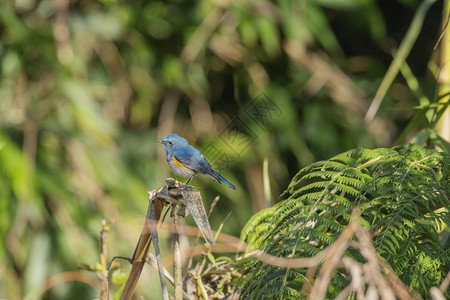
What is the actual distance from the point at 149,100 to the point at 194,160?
217 cm

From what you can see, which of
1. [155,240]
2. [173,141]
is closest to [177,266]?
[155,240]

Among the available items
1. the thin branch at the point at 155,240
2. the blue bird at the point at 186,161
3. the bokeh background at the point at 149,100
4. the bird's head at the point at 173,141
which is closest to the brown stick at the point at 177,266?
the thin branch at the point at 155,240

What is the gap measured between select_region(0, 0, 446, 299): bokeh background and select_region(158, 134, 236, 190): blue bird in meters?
1.35

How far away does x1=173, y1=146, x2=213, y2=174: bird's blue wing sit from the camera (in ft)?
3.43

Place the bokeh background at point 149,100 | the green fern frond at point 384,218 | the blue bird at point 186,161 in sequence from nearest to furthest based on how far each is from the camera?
the green fern frond at point 384,218, the blue bird at point 186,161, the bokeh background at point 149,100

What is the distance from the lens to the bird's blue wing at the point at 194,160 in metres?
1.04

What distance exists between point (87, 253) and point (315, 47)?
5.47 feet

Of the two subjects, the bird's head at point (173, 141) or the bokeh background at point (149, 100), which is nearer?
the bird's head at point (173, 141)

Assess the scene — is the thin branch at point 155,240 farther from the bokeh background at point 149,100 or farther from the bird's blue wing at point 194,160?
the bokeh background at point 149,100

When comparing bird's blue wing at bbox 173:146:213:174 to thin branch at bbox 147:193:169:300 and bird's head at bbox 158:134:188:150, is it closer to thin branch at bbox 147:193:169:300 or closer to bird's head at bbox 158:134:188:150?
bird's head at bbox 158:134:188:150

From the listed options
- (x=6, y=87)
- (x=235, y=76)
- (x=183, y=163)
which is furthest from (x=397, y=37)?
(x=183, y=163)

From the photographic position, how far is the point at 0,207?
2504 millimetres

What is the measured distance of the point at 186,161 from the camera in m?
1.07

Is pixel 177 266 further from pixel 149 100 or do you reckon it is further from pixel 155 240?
pixel 149 100
